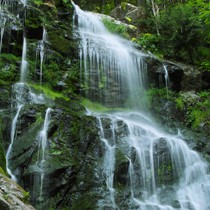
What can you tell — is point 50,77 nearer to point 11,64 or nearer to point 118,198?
point 11,64

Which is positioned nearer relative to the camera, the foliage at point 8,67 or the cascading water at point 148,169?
the cascading water at point 148,169

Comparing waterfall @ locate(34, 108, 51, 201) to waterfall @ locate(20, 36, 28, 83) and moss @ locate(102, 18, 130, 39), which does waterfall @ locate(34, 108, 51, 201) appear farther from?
moss @ locate(102, 18, 130, 39)

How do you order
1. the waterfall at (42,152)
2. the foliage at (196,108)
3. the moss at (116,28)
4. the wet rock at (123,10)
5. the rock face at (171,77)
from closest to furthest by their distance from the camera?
the waterfall at (42,152) < the foliage at (196,108) < the rock face at (171,77) < the moss at (116,28) < the wet rock at (123,10)

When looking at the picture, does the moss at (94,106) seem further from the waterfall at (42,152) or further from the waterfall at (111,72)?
the waterfall at (42,152)

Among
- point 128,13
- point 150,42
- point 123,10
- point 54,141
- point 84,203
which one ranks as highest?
point 123,10

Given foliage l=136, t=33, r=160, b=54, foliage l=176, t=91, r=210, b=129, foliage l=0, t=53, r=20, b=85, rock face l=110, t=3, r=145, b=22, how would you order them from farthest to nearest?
rock face l=110, t=3, r=145, b=22 → foliage l=136, t=33, r=160, b=54 → foliage l=176, t=91, r=210, b=129 → foliage l=0, t=53, r=20, b=85

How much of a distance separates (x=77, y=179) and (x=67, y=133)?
1366mm

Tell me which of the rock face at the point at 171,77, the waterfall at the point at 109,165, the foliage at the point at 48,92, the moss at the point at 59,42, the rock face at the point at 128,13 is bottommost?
the waterfall at the point at 109,165

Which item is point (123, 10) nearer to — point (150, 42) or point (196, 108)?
point (150, 42)

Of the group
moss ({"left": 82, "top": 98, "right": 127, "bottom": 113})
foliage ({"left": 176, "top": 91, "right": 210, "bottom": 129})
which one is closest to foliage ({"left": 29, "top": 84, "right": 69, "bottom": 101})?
moss ({"left": 82, "top": 98, "right": 127, "bottom": 113})

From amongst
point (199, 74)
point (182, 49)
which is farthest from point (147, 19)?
point (199, 74)

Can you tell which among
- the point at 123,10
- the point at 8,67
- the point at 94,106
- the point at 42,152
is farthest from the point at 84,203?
the point at 123,10

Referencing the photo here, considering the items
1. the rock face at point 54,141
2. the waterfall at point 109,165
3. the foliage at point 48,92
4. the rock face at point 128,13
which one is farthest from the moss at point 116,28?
the waterfall at point 109,165

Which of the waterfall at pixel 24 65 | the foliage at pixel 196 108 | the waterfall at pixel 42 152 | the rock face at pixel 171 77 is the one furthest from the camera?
Result: the rock face at pixel 171 77
